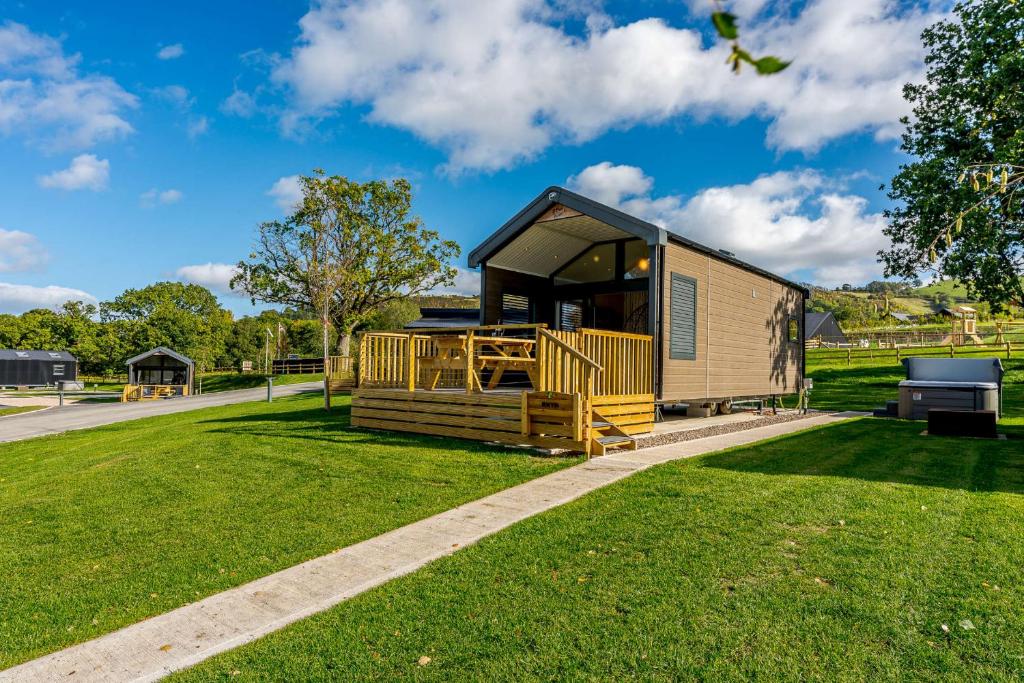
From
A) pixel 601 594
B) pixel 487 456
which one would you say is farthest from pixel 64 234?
pixel 601 594

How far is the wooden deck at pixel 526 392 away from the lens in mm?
8477

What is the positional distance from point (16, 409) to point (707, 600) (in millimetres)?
31526

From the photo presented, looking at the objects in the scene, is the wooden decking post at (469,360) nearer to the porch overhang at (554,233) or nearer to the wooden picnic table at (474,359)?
the wooden picnic table at (474,359)

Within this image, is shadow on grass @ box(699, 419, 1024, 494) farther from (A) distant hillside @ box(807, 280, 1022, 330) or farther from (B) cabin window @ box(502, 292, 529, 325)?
(A) distant hillside @ box(807, 280, 1022, 330)

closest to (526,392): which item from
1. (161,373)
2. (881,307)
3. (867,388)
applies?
(867,388)

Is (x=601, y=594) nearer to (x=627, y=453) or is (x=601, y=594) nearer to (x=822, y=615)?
(x=822, y=615)

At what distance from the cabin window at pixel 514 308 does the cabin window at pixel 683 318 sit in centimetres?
375

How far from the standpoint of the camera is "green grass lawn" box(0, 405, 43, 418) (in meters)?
23.7

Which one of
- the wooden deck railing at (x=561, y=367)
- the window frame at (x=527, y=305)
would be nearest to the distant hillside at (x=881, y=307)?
the window frame at (x=527, y=305)

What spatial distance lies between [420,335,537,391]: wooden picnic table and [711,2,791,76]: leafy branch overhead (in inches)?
328

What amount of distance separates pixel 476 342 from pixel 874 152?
17.0m

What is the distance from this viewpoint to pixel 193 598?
407 centimetres

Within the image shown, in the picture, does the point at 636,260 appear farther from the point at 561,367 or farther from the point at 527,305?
the point at 561,367

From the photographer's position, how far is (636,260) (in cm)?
1277
